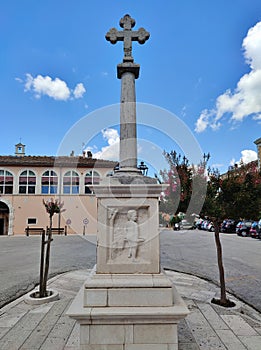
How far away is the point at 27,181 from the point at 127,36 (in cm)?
2624

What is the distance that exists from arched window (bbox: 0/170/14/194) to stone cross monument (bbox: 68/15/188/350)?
2701 cm

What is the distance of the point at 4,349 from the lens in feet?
10.1

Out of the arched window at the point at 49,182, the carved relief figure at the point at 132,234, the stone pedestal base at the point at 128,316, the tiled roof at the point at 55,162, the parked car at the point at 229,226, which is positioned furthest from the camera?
the arched window at the point at 49,182

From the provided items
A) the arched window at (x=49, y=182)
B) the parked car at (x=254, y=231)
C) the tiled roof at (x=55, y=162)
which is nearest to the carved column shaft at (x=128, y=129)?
the parked car at (x=254, y=231)

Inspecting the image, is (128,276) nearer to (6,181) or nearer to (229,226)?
(229,226)

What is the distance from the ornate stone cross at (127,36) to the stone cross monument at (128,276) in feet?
2.69

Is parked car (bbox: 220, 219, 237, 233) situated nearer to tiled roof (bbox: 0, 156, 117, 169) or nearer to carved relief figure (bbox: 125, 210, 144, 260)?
tiled roof (bbox: 0, 156, 117, 169)

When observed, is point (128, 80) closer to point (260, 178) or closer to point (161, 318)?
point (161, 318)

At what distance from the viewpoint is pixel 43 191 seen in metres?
27.2

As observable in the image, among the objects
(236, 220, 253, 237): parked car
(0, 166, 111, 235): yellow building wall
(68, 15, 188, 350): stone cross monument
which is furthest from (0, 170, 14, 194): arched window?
(68, 15, 188, 350): stone cross monument

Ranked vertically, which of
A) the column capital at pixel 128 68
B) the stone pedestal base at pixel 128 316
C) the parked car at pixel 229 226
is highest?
the column capital at pixel 128 68

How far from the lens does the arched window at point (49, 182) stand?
1075 inches

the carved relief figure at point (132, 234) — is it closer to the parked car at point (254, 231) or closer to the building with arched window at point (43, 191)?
the parked car at point (254, 231)

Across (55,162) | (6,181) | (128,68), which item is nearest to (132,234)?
(128,68)
